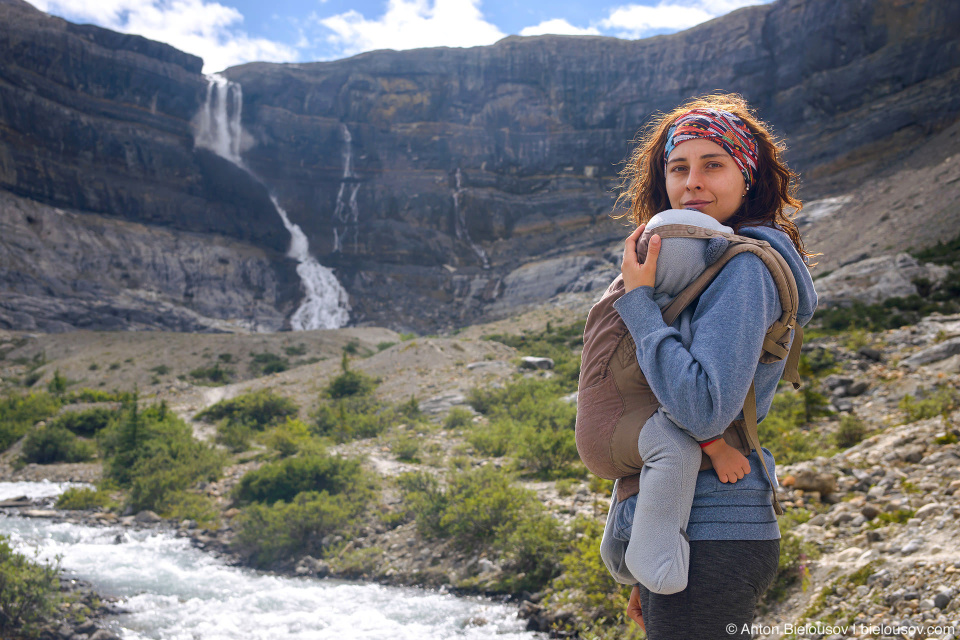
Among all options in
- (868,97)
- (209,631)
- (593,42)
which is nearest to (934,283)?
(209,631)

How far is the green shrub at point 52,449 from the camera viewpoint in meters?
12.1

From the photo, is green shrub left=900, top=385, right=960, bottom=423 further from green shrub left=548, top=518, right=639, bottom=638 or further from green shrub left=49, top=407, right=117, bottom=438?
green shrub left=49, top=407, right=117, bottom=438

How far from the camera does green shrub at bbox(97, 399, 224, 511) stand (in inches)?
367

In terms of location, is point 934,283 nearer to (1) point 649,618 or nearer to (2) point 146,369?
(1) point 649,618

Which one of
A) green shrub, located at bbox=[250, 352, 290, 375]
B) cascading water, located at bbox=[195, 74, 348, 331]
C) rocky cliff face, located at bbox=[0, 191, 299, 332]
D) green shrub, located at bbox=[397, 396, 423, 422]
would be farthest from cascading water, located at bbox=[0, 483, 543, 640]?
cascading water, located at bbox=[195, 74, 348, 331]

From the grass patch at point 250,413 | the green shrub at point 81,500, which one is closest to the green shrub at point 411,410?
the grass patch at point 250,413

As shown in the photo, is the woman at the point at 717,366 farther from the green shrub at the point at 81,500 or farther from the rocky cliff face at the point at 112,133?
the rocky cliff face at the point at 112,133

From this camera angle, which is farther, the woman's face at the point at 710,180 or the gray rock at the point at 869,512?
the gray rock at the point at 869,512

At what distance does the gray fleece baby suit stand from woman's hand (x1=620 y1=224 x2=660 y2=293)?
0.13 ft

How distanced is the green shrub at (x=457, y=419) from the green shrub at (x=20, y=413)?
8.92 metres

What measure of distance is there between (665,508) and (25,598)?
5939mm

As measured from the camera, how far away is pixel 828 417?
26.5 ft

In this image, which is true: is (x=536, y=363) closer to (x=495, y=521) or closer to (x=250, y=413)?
(x=250, y=413)

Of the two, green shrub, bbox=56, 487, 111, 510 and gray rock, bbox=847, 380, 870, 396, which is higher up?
gray rock, bbox=847, 380, 870, 396
